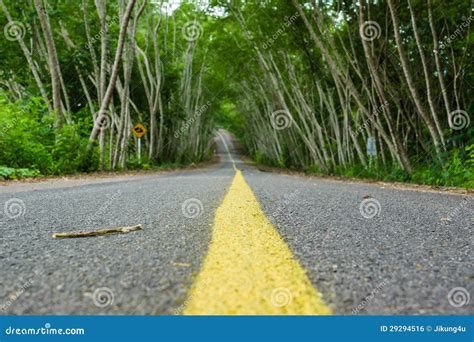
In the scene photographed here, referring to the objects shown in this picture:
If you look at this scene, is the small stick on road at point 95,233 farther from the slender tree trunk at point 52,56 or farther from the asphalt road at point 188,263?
the slender tree trunk at point 52,56

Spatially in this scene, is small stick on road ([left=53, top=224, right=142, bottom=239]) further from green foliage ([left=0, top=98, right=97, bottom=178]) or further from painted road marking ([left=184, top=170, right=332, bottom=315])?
green foliage ([left=0, top=98, right=97, bottom=178])

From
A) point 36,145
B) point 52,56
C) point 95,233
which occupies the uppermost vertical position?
point 52,56

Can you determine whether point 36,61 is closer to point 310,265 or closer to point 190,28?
point 190,28

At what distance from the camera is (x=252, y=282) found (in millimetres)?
977

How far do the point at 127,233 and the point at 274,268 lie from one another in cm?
93

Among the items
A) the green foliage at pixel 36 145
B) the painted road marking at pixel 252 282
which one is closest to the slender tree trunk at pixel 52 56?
the green foliage at pixel 36 145

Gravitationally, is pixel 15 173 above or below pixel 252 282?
below

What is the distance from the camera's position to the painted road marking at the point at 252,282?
2.72ft

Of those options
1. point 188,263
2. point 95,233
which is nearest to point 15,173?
point 95,233

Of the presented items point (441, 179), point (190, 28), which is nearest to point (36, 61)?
point (190, 28)

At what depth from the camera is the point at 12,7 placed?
11.5m

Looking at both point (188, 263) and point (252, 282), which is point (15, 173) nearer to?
point (188, 263)

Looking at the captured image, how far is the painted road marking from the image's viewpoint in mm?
828

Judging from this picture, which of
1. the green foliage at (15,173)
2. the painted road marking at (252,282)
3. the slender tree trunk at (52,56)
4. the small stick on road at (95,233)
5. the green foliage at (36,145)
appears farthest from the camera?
the slender tree trunk at (52,56)
